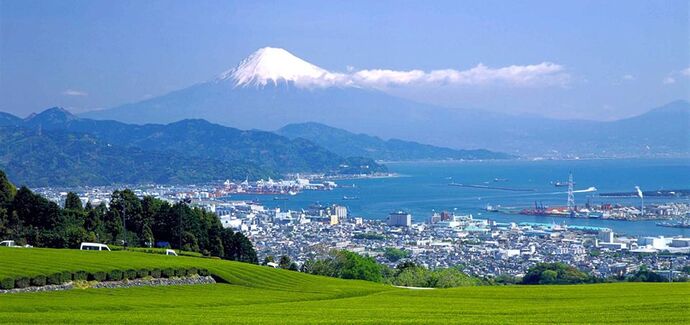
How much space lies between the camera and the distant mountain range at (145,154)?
3452 inches

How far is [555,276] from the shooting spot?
31.5 m

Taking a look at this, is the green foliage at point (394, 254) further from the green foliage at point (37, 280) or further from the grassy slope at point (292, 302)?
the green foliage at point (37, 280)

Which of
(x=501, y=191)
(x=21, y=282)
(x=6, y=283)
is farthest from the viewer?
(x=501, y=191)

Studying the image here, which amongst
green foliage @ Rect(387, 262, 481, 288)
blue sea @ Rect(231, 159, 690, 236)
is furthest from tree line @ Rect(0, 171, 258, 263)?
blue sea @ Rect(231, 159, 690, 236)

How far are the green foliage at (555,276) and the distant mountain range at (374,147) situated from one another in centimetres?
12072

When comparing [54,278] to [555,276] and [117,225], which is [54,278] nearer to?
[117,225]

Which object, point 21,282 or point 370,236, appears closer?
point 21,282

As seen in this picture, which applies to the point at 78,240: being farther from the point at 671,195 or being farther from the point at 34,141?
the point at 34,141

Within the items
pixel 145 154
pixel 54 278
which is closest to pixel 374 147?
pixel 145 154

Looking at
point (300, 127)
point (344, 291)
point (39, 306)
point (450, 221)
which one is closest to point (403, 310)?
point (39, 306)

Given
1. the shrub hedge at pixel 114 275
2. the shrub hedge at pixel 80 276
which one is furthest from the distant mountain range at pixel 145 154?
the shrub hedge at pixel 80 276

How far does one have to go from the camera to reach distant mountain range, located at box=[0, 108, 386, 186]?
87688 millimetres

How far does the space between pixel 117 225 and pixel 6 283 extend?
1750 centimetres

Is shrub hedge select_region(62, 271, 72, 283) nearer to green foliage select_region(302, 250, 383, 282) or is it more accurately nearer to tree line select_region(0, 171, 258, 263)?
tree line select_region(0, 171, 258, 263)
